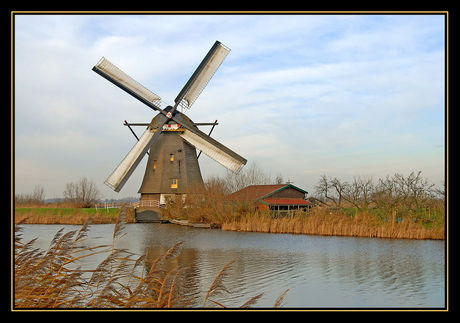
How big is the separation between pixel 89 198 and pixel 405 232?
32.8 metres

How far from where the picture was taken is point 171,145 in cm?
2586

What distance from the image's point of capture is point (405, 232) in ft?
52.0

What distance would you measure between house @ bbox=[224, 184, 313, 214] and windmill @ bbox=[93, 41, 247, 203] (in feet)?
5.97

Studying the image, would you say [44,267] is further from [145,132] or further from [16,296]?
[145,132]

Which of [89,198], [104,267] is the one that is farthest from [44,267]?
[89,198]

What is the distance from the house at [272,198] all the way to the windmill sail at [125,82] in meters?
7.68

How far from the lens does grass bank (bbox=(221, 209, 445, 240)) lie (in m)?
15.8

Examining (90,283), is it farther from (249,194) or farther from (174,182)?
(174,182)

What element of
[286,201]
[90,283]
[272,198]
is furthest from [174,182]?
[90,283]

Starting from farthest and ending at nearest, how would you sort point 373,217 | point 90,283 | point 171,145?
point 171,145, point 373,217, point 90,283

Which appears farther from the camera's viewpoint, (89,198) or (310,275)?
(89,198)

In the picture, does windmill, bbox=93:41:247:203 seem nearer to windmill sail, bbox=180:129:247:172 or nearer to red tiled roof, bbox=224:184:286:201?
windmill sail, bbox=180:129:247:172

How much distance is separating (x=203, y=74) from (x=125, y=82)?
4.82 metres

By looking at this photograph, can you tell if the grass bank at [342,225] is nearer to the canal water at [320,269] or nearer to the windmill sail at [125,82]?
the canal water at [320,269]
